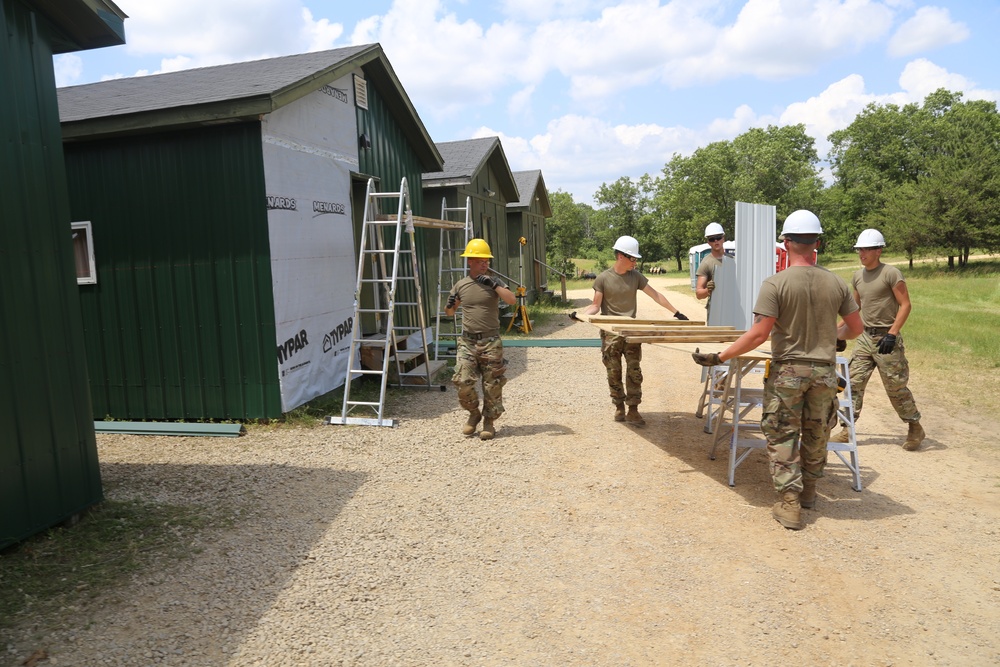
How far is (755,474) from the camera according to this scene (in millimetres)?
5867

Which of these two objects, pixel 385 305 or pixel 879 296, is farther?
pixel 385 305

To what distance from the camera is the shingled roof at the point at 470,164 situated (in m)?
14.6

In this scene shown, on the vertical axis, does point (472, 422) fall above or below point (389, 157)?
below

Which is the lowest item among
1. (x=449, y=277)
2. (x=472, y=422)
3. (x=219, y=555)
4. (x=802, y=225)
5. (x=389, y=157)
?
(x=219, y=555)

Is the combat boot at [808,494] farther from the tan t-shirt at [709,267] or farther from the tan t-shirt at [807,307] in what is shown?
the tan t-shirt at [709,267]

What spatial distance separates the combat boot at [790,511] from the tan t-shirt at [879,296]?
2645 mm

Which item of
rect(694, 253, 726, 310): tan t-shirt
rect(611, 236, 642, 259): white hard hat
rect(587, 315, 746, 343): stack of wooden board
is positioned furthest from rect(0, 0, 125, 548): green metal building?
rect(694, 253, 726, 310): tan t-shirt

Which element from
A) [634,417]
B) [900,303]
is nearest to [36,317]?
[634,417]

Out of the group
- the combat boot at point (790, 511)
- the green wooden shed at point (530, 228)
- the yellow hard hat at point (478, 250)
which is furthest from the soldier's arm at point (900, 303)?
the green wooden shed at point (530, 228)

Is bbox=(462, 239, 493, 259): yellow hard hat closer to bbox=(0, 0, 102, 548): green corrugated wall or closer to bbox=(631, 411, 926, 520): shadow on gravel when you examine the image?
bbox=(631, 411, 926, 520): shadow on gravel

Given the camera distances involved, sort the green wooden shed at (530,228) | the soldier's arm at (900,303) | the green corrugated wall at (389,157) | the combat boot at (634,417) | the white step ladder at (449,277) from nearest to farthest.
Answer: the soldier's arm at (900,303) < the combat boot at (634,417) < the green corrugated wall at (389,157) < the white step ladder at (449,277) < the green wooden shed at (530,228)

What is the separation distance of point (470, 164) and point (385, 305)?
6.44 m

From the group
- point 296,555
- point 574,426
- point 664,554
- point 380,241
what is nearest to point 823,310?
point 664,554

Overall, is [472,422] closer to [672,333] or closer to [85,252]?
[672,333]
